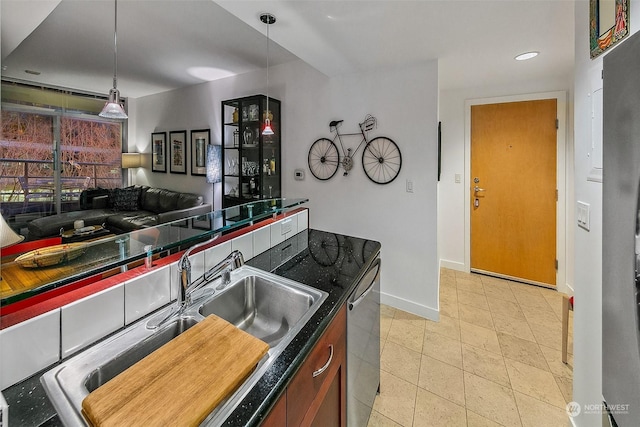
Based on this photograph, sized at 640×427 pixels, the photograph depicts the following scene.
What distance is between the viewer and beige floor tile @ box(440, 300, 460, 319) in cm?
256

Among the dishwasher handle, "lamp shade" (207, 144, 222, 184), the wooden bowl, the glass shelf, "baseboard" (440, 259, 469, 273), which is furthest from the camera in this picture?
"lamp shade" (207, 144, 222, 184)

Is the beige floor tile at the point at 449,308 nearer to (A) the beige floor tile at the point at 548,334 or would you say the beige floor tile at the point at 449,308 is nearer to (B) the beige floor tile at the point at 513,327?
(B) the beige floor tile at the point at 513,327

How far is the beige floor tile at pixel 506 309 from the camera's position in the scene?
2.53 meters

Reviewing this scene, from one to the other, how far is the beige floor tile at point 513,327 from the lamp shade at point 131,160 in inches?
234

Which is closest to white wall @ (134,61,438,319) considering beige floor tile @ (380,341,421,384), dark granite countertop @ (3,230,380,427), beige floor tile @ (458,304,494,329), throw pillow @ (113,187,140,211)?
beige floor tile @ (458,304,494,329)

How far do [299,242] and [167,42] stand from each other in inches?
103

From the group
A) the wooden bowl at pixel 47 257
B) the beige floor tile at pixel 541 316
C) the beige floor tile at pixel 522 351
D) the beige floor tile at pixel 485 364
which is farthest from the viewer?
the beige floor tile at pixel 541 316

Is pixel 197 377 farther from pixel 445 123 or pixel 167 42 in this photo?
pixel 445 123

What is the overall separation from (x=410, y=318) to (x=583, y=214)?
5.53 ft

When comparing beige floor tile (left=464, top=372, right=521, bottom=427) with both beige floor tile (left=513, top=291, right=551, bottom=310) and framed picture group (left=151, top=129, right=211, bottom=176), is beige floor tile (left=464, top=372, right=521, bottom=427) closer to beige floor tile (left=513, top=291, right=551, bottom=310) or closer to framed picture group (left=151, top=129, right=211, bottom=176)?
beige floor tile (left=513, top=291, right=551, bottom=310)

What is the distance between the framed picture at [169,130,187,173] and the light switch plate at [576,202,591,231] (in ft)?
15.4

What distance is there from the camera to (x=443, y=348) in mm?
2080

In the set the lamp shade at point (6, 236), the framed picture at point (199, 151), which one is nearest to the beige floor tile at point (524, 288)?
the lamp shade at point (6, 236)

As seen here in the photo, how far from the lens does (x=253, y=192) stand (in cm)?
335
